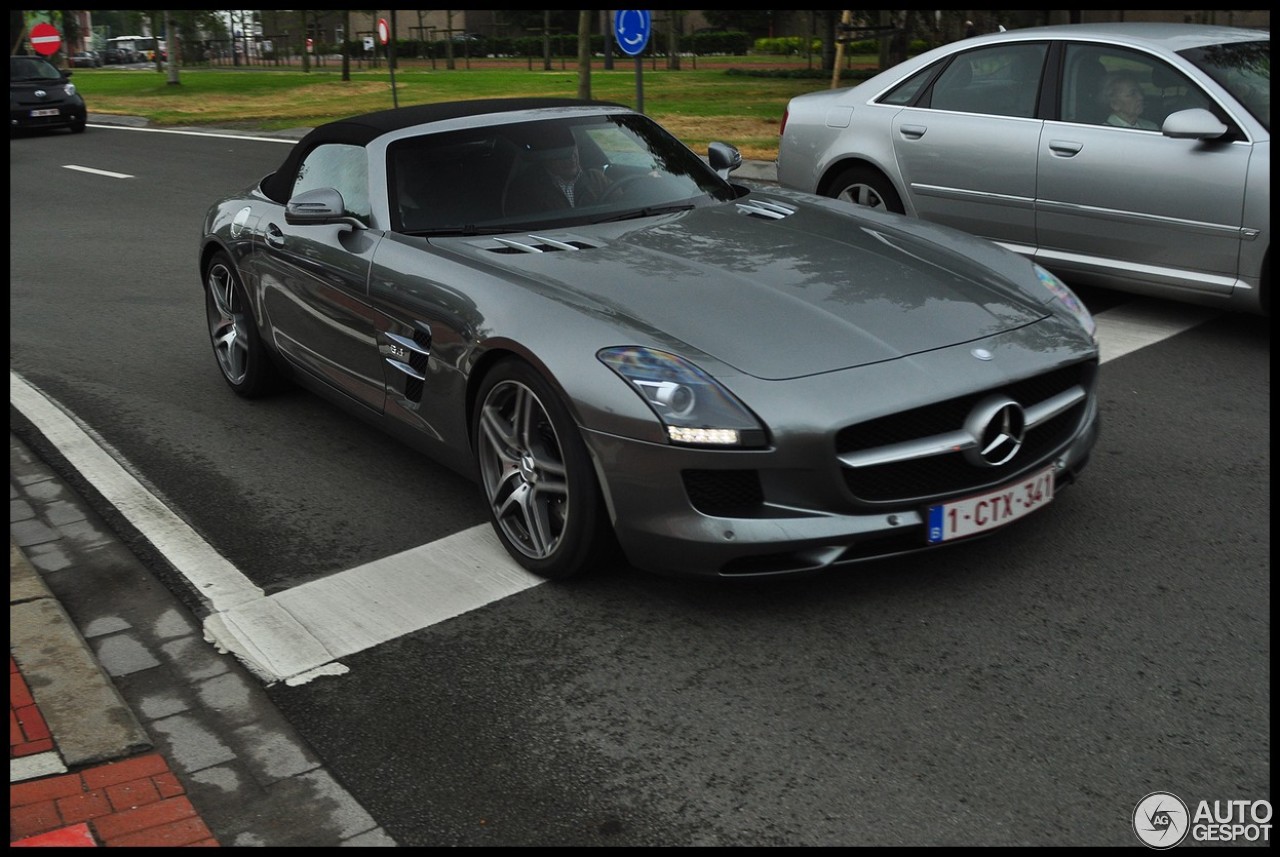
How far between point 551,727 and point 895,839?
3.17ft

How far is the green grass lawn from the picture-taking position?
21.3 metres

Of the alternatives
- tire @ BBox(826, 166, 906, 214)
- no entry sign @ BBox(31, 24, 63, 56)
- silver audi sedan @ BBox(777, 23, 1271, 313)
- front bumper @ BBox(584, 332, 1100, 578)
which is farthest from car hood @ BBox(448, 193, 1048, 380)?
no entry sign @ BBox(31, 24, 63, 56)

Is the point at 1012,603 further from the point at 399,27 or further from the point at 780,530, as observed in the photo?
the point at 399,27

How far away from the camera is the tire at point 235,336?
6422 mm

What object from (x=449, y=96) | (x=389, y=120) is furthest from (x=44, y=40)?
(x=389, y=120)

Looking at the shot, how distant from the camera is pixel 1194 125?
21.4 feet

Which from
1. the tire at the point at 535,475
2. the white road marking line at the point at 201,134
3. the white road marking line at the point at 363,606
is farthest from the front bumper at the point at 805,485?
the white road marking line at the point at 201,134

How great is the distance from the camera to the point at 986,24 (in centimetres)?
3844

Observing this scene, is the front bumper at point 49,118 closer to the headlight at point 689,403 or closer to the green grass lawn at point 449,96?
the green grass lawn at point 449,96

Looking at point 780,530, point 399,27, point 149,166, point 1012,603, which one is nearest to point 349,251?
Answer: point 780,530

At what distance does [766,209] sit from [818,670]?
2307 millimetres

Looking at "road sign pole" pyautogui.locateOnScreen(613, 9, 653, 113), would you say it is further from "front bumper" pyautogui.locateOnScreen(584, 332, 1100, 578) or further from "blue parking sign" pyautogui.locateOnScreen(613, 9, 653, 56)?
"front bumper" pyautogui.locateOnScreen(584, 332, 1100, 578)

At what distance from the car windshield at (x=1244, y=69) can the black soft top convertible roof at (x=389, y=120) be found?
312 cm

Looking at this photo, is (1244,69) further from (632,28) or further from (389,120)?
(632,28)
